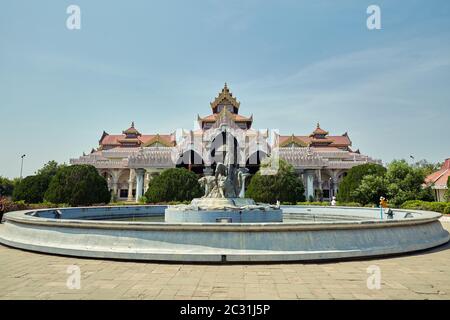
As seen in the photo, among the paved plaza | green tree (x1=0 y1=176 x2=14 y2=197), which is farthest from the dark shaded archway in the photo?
the paved plaza

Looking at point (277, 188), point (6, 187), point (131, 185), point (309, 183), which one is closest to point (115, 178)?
point (131, 185)

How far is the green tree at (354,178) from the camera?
1214 inches

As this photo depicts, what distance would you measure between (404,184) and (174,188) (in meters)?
22.1

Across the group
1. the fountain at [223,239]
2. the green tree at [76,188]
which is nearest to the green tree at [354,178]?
the fountain at [223,239]

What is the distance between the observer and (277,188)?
3203 centimetres

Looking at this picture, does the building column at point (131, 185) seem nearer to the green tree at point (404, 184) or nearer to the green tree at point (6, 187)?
the green tree at point (6, 187)

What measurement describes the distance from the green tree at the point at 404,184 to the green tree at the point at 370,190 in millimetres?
620

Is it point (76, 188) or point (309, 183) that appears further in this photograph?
point (309, 183)

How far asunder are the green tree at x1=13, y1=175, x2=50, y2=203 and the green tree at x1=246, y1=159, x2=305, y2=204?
942 inches

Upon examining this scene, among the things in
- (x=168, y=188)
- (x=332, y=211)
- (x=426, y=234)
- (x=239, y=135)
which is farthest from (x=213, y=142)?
(x=426, y=234)

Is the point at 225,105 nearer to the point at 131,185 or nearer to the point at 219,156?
the point at 219,156

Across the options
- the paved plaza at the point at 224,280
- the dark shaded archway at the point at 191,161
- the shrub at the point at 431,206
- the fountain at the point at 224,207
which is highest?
the dark shaded archway at the point at 191,161

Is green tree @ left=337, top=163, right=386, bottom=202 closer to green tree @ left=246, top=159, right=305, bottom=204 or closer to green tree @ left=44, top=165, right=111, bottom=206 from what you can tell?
green tree @ left=246, top=159, right=305, bottom=204

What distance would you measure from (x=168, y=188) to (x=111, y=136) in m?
53.6
